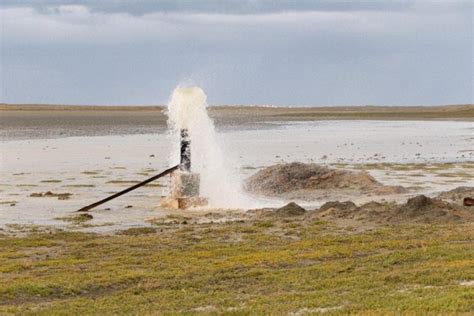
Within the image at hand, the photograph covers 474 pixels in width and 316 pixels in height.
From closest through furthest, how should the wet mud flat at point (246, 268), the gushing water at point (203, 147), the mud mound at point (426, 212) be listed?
the wet mud flat at point (246, 268)
the mud mound at point (426, 212)
the gushing water at point (203, 147)

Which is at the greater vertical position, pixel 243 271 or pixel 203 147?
pixel 203 147

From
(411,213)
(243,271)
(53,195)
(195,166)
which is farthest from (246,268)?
Result: (53,195)

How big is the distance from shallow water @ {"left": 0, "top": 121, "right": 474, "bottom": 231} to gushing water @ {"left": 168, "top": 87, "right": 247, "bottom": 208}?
1.30 meters

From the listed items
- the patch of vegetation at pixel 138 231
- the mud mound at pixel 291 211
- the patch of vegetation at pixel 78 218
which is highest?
the mud mound at pixel 291 211

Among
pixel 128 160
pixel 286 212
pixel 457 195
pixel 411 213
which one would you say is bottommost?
pixel 128 160

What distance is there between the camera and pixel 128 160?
50062mm

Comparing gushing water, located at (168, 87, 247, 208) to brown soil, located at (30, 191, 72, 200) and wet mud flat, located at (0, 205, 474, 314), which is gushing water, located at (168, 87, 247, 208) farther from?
wet mud flat, located at (0, 205, 474, 314)

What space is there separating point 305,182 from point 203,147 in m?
4.49

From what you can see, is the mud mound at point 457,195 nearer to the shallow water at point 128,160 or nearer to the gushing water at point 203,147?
the shallow water at point 128,160

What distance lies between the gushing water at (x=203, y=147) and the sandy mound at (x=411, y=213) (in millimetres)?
5345

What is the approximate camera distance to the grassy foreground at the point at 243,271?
13391 mm

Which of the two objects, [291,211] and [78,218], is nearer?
[291,211]

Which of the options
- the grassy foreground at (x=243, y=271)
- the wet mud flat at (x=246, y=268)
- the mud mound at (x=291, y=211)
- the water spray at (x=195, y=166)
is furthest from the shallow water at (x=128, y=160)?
the grassy foreground at (x=243, y=271)

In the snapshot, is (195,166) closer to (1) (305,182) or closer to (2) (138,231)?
(1) (305,182)
